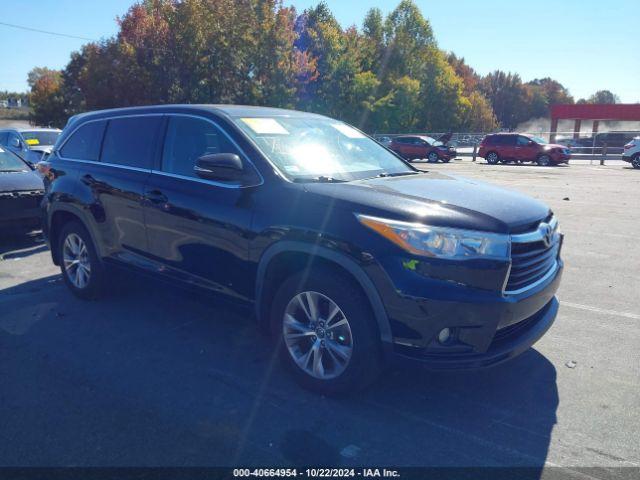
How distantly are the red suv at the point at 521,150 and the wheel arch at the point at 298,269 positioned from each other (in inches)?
1051

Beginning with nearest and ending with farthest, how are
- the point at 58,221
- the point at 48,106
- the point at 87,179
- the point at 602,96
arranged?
the point at 87,179, the point at 58,221, the point at 48,106, the point at 602,96

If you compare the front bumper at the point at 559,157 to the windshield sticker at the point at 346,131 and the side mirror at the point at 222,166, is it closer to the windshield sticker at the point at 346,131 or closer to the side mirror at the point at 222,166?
the windshield sticker at the point at 346,131

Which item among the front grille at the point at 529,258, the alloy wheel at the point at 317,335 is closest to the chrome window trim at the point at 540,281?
the front grille at the point at 529,258

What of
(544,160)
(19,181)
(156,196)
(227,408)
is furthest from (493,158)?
(227,408)

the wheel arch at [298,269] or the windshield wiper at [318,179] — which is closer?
the wheel arch at [298,269]

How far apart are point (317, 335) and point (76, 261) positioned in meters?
3.22

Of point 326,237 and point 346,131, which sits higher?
point 346,131

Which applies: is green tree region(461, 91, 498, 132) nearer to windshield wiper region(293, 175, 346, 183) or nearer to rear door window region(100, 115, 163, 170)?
rear door window region(100, 115, 163, 170)

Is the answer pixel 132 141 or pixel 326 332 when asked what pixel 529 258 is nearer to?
pixel 326 332

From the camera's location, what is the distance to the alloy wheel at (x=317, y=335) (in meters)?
3.51

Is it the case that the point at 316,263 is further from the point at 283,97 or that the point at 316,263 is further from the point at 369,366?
the point at 283,97

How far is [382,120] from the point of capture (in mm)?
50469

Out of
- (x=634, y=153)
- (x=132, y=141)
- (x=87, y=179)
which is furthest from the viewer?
(x=634, y=153)

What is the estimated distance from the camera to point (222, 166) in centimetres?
381
